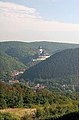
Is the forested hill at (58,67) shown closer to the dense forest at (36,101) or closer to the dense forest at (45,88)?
the dense forest at (45,88)

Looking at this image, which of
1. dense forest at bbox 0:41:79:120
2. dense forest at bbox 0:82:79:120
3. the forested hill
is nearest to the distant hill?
dense forest at bbox 0:41:79:120

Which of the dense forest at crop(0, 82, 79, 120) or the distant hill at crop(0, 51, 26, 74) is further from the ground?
the dense forest at crop(0, 82, 79, 120)

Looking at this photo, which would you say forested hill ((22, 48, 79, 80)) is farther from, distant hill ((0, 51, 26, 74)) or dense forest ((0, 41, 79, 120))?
distant hill ((0, 51, 26, 74))

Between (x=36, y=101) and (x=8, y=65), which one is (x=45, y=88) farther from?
(x=8, y=65)

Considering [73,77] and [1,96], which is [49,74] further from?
[1,96]

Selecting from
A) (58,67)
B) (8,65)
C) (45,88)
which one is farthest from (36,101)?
(8,65)

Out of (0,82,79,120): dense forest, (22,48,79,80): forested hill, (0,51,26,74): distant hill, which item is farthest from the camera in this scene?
(0,51,26,74): distant hill

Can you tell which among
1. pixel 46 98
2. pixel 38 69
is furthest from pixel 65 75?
pixel 46 98

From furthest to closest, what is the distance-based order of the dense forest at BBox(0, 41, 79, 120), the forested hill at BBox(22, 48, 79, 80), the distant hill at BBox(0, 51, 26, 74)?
the distant hill at BBox(0, 51, 26, 74), the forested hill at BBox(22, 48, 79, 80), the dense forest at BBox(0, 41, 79, 120)
